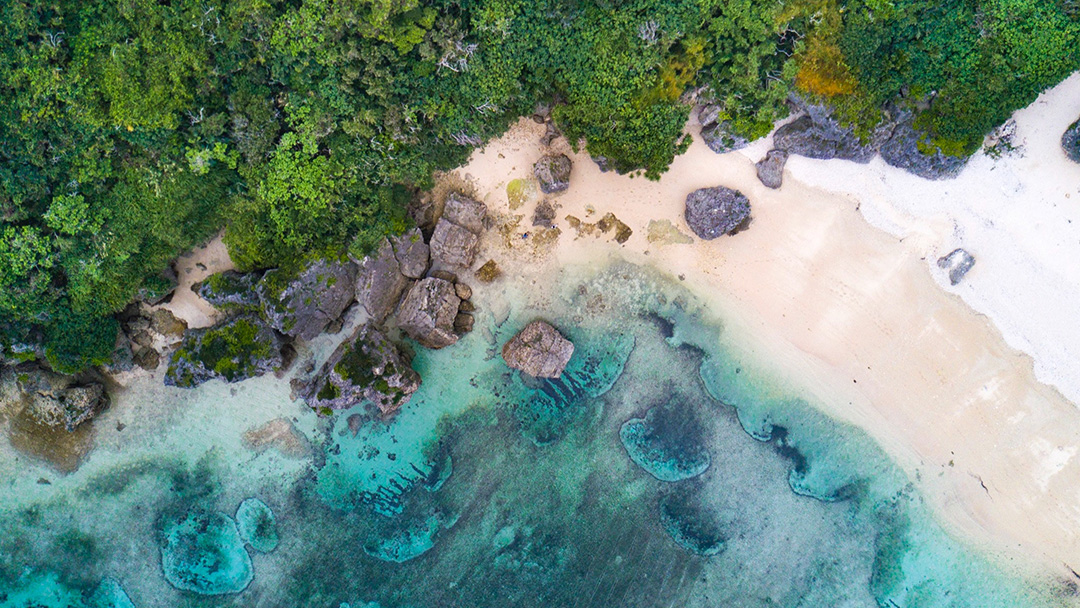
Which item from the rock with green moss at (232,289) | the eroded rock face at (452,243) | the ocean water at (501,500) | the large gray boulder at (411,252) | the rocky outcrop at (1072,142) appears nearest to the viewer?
the rocky outcrop at (1072,142)

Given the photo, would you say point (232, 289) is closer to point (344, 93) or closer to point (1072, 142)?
point (344, 93)

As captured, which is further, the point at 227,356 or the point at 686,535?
the point at 686,535

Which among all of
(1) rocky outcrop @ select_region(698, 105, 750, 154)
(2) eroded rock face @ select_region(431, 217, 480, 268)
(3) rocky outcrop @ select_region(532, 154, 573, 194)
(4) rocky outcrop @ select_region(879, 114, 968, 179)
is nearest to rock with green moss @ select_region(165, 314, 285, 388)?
(2) eroded rock face @ select_region(431, 217, 480, 268)

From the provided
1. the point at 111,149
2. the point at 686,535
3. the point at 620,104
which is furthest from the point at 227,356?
the point at 686,535

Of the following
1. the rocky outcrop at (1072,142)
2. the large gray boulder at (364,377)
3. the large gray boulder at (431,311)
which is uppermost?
the rocky outcrop at (1072,142)

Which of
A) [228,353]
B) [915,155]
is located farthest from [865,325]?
[228,353]

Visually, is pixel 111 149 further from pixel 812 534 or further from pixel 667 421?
pixel 812 534

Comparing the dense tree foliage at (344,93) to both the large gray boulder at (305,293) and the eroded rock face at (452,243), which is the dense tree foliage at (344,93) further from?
the eroded rock face at (452,243)

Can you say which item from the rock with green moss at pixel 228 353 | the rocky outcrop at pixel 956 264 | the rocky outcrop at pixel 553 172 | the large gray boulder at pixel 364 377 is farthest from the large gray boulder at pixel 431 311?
the rocky outcrop at pixel 956 264
